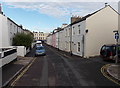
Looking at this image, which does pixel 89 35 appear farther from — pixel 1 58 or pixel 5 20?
pixel 1 58

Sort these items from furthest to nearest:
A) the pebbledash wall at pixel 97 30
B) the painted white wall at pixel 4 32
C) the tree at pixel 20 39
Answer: the tree at pixel 20 39, the painted white wall at pixel 4 32, the pebbledash wall at pixel 97 30

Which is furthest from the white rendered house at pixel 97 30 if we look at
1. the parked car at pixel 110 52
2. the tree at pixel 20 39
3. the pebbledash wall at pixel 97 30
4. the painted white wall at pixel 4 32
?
the painted white wall at pixel 4 32

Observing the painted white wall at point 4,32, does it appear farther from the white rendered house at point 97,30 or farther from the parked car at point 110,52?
the parked car at point 110,52


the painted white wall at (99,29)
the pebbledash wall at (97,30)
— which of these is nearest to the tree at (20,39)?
the pebbledash wall at (97,30)

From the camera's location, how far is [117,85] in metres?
8.95

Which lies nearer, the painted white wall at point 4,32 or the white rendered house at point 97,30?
the white rendered house at point 97,30

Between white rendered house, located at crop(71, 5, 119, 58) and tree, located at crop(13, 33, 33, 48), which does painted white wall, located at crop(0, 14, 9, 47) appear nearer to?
tree, located at crop(13, 33, 33, 48)

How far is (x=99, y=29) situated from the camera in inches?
1010

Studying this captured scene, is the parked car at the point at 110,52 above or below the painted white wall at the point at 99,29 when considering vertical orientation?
below

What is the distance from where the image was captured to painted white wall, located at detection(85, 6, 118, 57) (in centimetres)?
2509

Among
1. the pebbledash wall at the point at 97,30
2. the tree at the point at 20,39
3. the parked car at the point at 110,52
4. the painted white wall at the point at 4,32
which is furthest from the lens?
the tree at the point at 20,39

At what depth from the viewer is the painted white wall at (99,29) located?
25094mm

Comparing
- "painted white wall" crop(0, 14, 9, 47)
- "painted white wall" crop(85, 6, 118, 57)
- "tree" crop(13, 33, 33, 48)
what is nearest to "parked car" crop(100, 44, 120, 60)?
"painted white wall" crop(85, 6, 118, 57)

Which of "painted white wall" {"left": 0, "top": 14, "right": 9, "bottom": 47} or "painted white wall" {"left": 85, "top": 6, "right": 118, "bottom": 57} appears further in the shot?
"painted white wall" {"left": 0, "top": 14, "right": 9, "bottom": 47}
